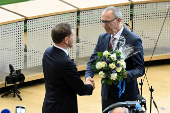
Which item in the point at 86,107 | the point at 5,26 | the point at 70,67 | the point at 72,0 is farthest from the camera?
the point at 72,0

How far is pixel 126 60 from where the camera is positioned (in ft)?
10.6

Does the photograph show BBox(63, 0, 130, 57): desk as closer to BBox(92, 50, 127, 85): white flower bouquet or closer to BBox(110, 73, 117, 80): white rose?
BBox(92, 50, 127, 85): white flower bouquet

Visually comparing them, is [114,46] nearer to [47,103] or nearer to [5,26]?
[47,103]

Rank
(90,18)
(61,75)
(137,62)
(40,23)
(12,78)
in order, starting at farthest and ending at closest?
(90,18)
(40,23)
(12,78)
(137,62)
(61,75)

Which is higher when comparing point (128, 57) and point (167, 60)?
point (128, 57)

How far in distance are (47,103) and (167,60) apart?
489 cm

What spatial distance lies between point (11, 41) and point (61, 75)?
313 cm

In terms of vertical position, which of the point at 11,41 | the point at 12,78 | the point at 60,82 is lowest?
the point at 12,78

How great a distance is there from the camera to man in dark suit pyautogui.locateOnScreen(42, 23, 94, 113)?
2934 mm

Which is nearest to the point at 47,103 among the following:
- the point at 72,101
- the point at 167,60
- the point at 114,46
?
the point at 72,101

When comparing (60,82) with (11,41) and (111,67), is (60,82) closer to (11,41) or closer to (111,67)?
(111,67)

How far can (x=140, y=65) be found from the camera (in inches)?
125

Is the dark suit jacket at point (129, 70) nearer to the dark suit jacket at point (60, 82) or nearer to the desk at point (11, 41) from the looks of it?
the dark suit jacket at point (60, 82)

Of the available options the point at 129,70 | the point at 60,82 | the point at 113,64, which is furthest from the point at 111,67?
the point at 60,82
